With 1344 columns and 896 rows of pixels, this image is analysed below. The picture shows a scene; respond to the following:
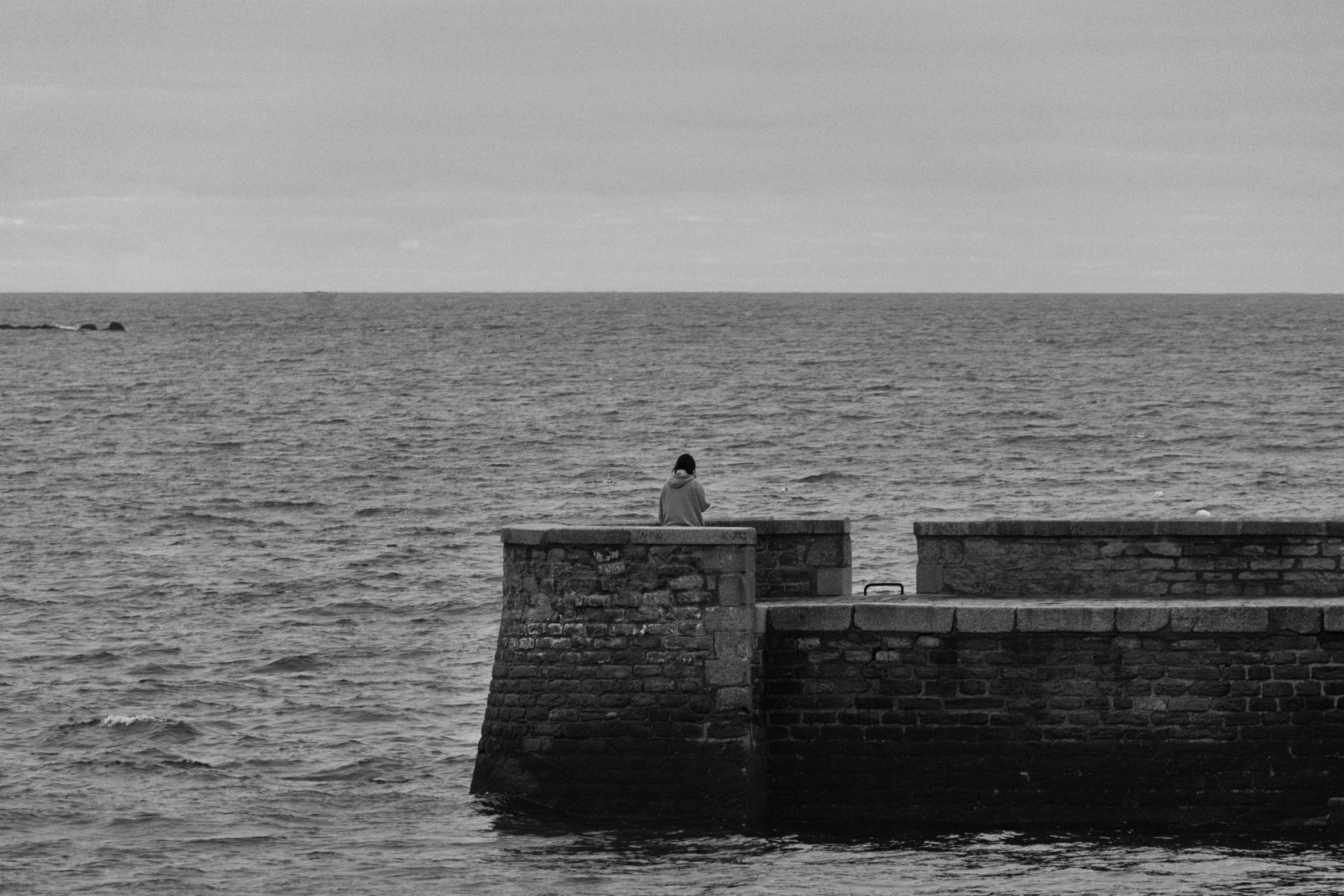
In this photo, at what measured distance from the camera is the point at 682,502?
49.9 feet

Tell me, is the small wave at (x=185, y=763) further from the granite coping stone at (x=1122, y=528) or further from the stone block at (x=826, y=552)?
the granite coping stone at (x=1122, y=528)

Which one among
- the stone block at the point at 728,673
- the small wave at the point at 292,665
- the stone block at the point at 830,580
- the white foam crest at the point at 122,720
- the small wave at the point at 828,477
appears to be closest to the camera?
the stone block at the point at 728,673

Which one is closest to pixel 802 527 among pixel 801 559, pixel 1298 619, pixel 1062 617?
pixel 801 559

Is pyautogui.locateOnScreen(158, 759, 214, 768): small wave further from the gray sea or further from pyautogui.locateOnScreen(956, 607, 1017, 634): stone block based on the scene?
pyautogui.locateOnScreen(956, 607, 1017, 634): stone block

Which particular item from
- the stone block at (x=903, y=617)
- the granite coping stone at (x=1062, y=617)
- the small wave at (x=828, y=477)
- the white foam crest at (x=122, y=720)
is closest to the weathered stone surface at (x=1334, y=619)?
the granite coping stone at (x=1062, y=617)

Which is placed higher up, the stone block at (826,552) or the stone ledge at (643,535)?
the stone ledge at (643,535)

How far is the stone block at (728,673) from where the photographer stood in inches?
562

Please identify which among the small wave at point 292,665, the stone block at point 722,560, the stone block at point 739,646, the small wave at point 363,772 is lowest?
the small wave at point 363,772

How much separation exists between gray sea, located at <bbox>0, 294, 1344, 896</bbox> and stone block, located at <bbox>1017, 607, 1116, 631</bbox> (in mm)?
1390

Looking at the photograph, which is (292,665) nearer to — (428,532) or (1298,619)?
(428,532)

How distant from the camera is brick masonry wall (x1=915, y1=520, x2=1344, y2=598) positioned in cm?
1552

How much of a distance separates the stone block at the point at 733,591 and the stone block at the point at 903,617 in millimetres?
765

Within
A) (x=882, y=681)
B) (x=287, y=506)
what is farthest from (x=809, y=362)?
(x=882, y=681)

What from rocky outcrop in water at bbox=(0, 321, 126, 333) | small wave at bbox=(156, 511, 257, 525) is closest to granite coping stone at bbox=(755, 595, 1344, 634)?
small wave at bbox=(156, 511, 257, 525)
